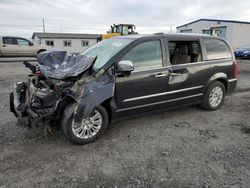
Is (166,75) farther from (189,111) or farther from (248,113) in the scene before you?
(248,113)

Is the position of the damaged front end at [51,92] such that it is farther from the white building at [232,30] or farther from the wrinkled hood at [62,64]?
the white building at [232,30]

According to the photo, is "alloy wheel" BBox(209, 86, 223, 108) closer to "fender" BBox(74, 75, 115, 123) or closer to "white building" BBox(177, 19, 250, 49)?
"fender" BBox(74, 75, 115, 123)

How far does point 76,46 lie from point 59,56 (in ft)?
99.4

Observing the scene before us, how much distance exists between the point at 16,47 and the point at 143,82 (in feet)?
51.9

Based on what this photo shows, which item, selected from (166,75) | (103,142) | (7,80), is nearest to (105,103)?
(103,142)

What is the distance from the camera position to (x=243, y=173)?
9.34 ft

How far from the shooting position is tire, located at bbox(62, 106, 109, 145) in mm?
3377

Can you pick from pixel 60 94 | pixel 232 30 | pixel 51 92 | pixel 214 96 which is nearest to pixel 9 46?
pixel 51 92

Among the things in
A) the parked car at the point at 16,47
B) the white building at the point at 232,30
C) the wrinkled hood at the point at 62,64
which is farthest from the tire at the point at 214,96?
the white building at the point at 232,30

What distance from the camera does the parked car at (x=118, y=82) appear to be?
334 cm

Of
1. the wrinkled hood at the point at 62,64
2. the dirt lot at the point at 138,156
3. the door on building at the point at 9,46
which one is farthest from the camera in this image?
the door on building at the point at 9,46

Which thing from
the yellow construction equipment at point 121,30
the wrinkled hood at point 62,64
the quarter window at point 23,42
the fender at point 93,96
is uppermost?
the yellow construction equipment at point 121,30

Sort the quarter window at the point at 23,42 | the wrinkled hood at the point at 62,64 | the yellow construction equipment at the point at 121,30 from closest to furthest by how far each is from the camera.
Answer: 1. the wrinkled hood at the point at 62,64
2. the quarter window at the point at 23,42
3. the yellow construction equipment at the point at 121,30

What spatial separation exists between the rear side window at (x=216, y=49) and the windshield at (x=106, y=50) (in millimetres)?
1929
